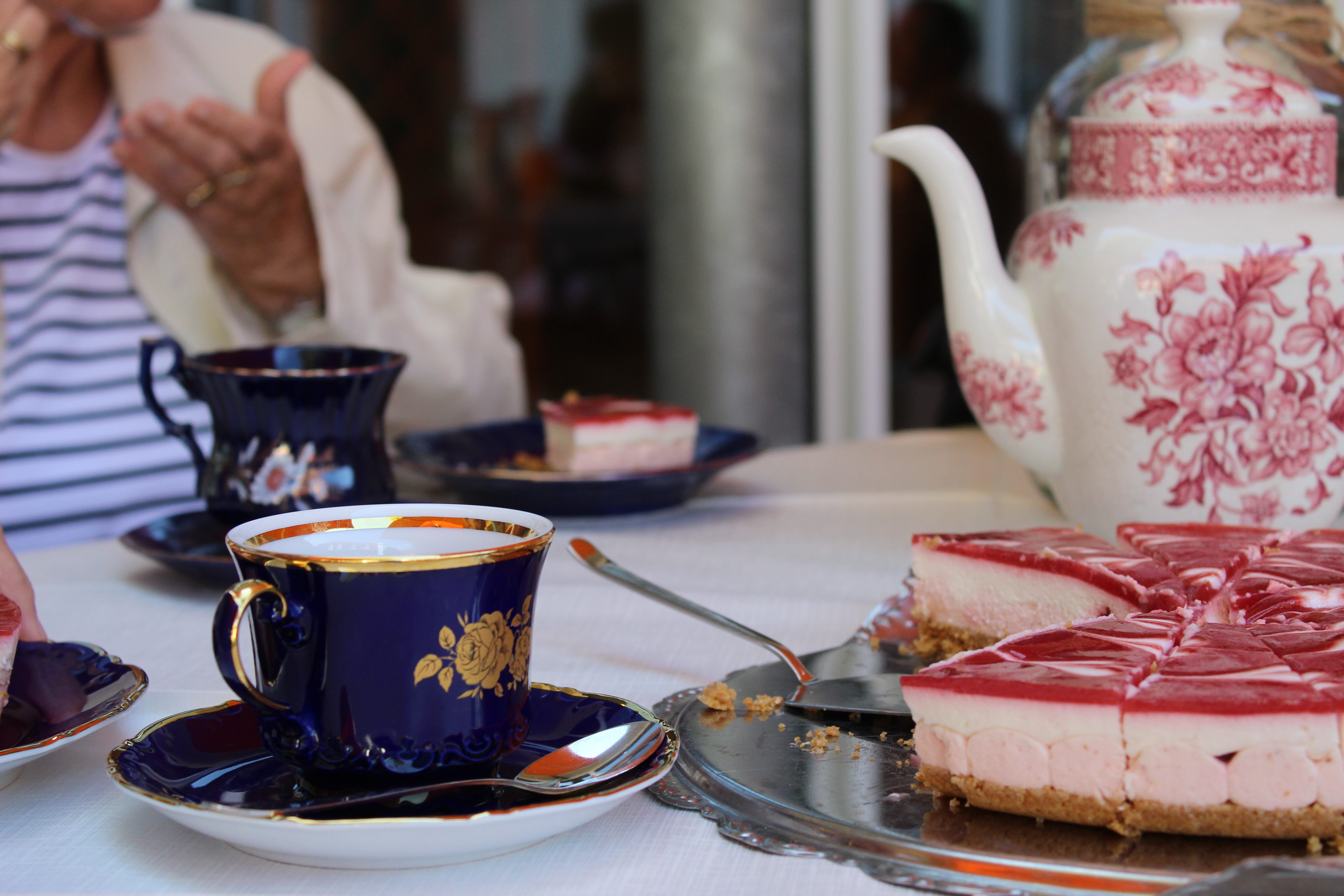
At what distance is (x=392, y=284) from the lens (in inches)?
69.6

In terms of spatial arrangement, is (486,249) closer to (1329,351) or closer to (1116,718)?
(1329,351)

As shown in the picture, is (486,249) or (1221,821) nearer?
(1221,821)

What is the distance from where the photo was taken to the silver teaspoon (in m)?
0.44

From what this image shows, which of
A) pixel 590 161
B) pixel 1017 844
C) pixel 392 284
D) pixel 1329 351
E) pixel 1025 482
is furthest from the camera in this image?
pixel 590 161

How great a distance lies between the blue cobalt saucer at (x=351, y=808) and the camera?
423 mm

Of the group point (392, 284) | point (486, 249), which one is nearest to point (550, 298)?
point (486, 249)

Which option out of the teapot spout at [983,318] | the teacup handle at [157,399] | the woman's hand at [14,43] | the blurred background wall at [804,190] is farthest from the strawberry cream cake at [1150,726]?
the blurred background wall at [804,190]

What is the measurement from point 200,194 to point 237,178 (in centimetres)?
5

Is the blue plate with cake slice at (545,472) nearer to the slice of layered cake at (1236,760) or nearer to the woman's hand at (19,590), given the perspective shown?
the woman's hand at (19,590)

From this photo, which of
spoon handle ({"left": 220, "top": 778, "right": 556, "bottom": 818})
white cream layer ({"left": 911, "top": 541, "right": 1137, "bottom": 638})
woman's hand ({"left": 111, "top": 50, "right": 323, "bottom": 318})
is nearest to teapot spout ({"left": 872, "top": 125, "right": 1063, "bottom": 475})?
white cream layer ({"left": 911, "top": 541, "right": 1137, "bottom": 638})

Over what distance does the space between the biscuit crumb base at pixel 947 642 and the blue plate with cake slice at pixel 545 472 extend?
39cm

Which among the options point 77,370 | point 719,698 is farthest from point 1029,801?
point 77,370

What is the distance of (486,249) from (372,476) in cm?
348

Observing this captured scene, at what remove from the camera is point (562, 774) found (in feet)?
1.60
